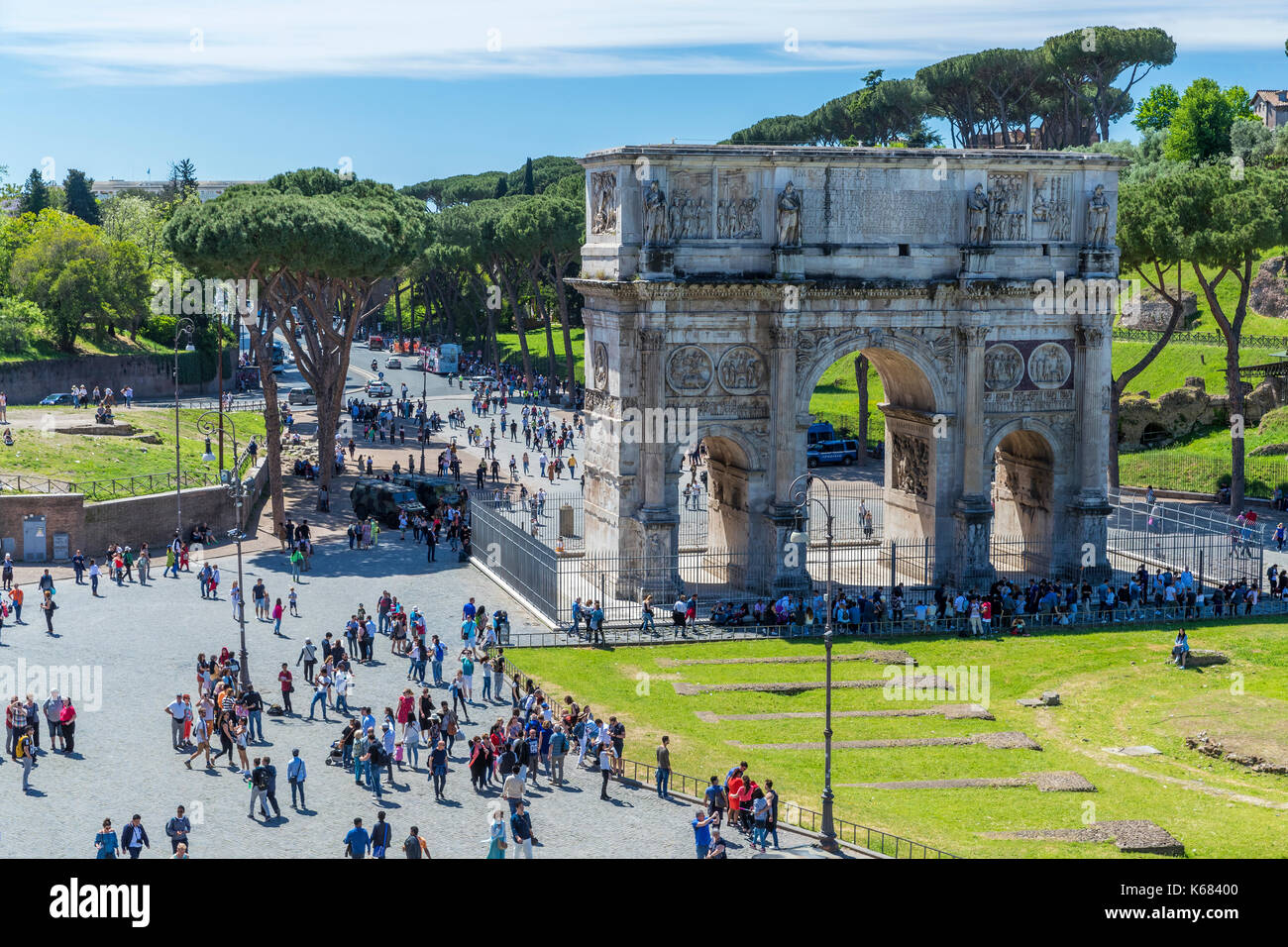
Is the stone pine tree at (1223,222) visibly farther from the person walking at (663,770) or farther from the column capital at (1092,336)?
the person walking at (663,770)

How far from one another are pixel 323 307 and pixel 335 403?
13.9 ft

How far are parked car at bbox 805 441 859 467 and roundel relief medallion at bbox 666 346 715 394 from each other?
26.7 meters

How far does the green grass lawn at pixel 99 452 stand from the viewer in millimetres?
58656

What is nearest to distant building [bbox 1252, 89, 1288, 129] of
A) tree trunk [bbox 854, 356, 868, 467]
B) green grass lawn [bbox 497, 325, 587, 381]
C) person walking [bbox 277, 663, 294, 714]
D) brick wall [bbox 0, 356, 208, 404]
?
green grass lawn [bbox 497, 325, 587, 381]

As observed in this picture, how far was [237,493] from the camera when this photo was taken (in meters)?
45.8

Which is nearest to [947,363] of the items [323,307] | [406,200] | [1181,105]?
[323,307]

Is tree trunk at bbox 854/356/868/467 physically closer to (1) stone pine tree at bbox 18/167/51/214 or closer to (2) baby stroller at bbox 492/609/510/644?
(2) baby stroller at bbox 492/609/510/644

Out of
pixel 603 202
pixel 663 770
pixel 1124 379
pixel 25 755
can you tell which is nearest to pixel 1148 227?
pixel 1124 379

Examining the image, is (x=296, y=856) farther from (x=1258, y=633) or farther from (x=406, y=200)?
(x=406, y=200)

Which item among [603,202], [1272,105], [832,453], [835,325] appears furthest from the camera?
[1272,105]

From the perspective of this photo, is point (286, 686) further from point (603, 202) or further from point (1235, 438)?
point (1235, 438)

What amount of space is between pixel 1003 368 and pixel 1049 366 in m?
1.69

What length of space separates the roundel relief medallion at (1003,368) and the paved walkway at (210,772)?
670 inches

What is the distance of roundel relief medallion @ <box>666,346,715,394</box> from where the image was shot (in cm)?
4634
